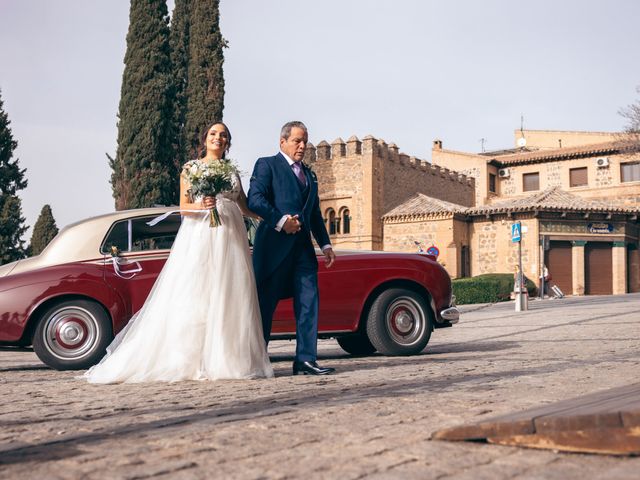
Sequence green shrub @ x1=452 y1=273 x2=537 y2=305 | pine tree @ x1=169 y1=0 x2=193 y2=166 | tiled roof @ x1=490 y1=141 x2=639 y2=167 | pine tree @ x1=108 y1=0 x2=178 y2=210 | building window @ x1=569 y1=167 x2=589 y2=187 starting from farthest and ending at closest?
1. building window @ x1=569 y1=167 x2=589 y2=187
2. tiled roof @ x1=490 y1=141 x2=639 y2=167
3. green shrub @ x1=452 y1=273 x2=537 y2=305
4. pine tree @ x1=169 y1=0 x2=193 y2=166
5. pine tree @ x1=108 y1=0 x2=178 y2=210

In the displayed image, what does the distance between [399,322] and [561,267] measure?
32.9m

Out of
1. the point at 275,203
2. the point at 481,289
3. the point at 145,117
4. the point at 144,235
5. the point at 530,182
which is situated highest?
the point at 145,117

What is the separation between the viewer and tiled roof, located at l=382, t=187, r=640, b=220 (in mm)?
37625

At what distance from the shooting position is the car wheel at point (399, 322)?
24.8 ft

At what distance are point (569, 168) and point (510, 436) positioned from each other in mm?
47534

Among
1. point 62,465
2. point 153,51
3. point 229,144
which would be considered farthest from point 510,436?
point 153,51

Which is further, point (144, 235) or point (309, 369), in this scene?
point (144, 235)

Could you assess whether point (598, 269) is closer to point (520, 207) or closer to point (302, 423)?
point (520, 207)

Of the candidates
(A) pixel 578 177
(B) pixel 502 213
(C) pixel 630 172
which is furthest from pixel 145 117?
(C) pixel 630 172

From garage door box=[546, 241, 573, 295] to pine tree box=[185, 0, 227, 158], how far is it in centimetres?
1907

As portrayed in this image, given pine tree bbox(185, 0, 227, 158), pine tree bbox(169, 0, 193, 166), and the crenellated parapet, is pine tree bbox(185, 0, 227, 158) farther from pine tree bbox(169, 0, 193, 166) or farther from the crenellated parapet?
the crenellated parapet

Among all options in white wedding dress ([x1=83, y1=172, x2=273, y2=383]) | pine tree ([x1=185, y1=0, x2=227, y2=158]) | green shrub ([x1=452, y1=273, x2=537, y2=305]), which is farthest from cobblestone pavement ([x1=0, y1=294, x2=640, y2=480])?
green shrub ([x1=452, y1=273, x2=537, y2=305])

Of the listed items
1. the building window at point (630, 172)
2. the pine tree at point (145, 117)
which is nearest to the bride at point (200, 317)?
the pine tree at point (145, 117)

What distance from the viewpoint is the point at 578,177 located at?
4747cm
